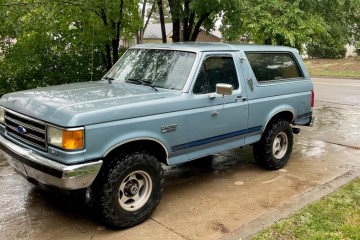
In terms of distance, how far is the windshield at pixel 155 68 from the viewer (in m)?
4.53

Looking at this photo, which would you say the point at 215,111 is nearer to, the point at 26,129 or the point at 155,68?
the point at 155,68

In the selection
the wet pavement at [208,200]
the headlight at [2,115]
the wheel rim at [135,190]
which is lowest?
the wet pavement at [208,200]

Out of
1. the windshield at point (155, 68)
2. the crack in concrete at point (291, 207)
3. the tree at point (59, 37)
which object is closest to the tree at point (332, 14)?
the crack in concrete at point (291, 207)

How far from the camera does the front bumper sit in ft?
11.1

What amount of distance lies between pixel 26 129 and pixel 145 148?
1249mm

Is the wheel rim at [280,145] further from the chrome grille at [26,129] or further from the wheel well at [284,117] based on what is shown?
the chrome grille at [26,129]

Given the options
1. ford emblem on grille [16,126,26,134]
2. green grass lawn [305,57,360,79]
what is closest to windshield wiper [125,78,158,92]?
ford emblem on grille [16,126,26,134]

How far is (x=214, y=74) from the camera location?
4746mm

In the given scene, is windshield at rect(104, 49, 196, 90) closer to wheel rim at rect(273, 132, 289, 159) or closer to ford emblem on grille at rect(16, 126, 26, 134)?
ford emblem on grille at rect(16, 126, 26, 134)

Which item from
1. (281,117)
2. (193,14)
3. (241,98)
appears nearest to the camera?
(241,98)

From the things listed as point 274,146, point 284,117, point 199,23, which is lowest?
point 274,146

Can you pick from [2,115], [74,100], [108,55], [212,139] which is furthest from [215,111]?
[108,55]

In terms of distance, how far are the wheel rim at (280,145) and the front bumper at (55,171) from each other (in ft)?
10.4

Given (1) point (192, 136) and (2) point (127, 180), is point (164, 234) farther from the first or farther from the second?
(1) point (192, 136)
